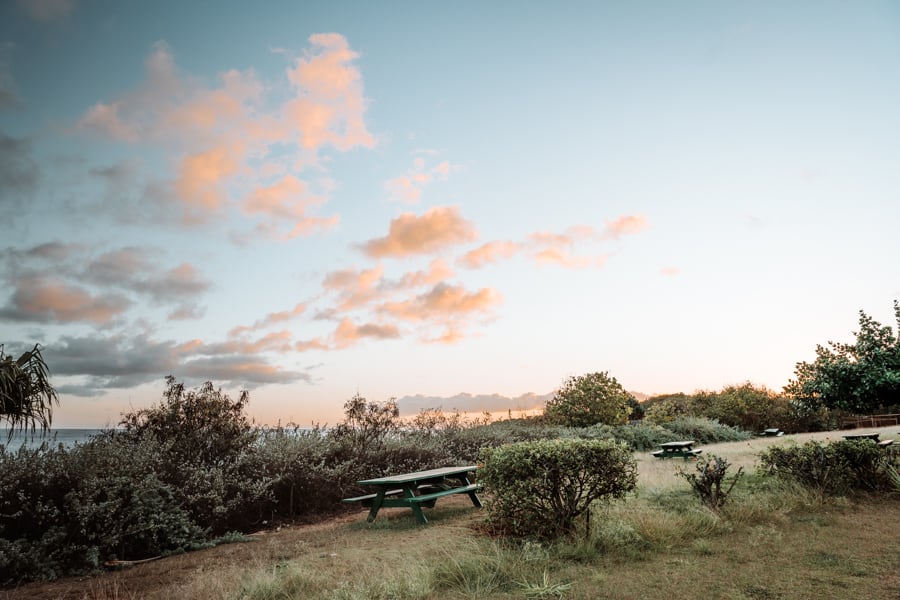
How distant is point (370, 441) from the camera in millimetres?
11477

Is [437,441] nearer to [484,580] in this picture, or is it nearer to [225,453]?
[225,453]

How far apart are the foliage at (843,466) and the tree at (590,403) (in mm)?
14799

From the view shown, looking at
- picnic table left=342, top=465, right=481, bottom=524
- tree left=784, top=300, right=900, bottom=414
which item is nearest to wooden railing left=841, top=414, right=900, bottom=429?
tree left=784, top=300, right=900, bottom=414

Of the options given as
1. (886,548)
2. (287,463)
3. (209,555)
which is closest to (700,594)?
(886,548)

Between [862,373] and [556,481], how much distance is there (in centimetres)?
1049

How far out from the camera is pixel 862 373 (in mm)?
12180

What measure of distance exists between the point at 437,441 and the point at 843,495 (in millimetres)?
7866

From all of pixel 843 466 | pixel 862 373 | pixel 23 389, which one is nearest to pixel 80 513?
pixel 23 389

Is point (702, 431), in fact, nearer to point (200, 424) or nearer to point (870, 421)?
point (870, 421)

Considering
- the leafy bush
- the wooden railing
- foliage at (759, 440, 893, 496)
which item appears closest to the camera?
foliage at (759, 440, 893, 496)

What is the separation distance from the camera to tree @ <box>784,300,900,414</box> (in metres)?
11.9

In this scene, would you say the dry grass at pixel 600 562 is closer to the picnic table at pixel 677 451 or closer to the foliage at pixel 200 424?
the foliage at pixel 200 424

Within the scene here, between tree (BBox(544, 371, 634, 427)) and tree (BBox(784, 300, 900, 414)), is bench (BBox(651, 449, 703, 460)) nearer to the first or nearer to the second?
tree (BBox(784, 300, 900, 414))

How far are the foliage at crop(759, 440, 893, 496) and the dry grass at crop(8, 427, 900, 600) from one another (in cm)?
46
